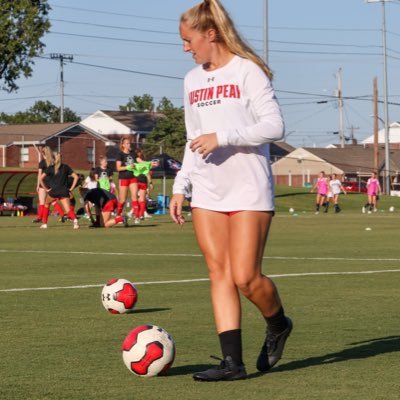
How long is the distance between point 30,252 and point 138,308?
962 centimetres

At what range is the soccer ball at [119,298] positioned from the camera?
1059cm

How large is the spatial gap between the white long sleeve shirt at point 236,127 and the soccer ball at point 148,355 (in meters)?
0.84

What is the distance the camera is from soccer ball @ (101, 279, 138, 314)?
10586mm

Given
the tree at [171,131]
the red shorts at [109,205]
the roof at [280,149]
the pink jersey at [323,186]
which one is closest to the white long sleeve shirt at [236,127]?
the red shorts at [109,205]

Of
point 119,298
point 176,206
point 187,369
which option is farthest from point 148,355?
point 119,298

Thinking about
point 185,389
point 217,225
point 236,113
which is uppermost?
point 236,113

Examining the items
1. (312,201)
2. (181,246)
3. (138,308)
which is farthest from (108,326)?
(312,201)

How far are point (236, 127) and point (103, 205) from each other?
23713 millimetres

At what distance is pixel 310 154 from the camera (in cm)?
15075

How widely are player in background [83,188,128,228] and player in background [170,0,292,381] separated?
22879 mm

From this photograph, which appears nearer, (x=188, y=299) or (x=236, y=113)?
(x=236, y=113)

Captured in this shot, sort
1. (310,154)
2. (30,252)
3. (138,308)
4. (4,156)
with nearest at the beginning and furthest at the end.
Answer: (138,308) < (30,252) < (4,156) < (310,154)

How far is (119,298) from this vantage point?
1058 centimetres

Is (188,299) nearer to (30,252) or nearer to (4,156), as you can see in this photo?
(30,252)
